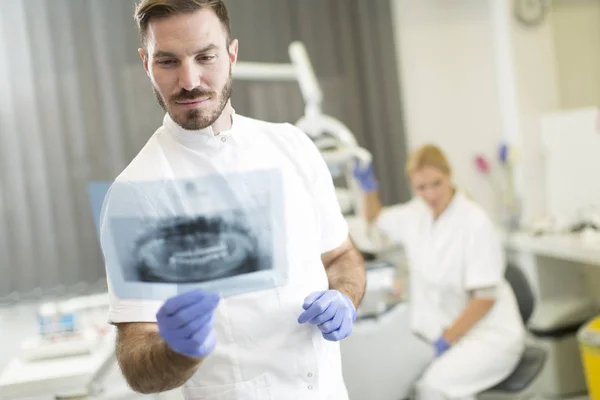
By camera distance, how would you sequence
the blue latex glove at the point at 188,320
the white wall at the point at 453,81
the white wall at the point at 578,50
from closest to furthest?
the blue latex glove at the point at 188,320
the white wall at the point at 453,81
the white wall at the point at 578,50

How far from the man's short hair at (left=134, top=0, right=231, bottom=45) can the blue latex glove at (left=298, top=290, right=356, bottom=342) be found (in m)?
0.42

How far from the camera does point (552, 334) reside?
2619mm

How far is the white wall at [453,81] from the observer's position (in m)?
2.89

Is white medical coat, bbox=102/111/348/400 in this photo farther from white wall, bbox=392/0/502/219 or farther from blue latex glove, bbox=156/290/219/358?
white wall, bbox=392/0/502/219

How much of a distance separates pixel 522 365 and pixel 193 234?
1.60 m

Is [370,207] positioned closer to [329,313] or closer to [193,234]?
[329,313]

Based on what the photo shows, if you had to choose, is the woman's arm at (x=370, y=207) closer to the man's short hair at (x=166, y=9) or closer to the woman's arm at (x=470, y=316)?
the woman's arm at (x=470, y=316)

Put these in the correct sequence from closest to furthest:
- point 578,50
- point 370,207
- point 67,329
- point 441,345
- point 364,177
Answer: point 67,329
point 441,345
point 364,177
point 370,207
point 578,50

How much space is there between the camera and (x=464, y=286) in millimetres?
2193

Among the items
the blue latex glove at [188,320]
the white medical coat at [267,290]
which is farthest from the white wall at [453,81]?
the blue latex glove at [188,320]

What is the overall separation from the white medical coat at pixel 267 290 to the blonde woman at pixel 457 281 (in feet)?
3.41

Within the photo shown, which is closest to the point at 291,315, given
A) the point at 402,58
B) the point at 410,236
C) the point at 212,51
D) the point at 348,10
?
the point at 212,51

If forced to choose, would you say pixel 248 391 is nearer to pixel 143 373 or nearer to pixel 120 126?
pixel 143 373

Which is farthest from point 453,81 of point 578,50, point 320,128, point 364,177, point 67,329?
point 67,329
